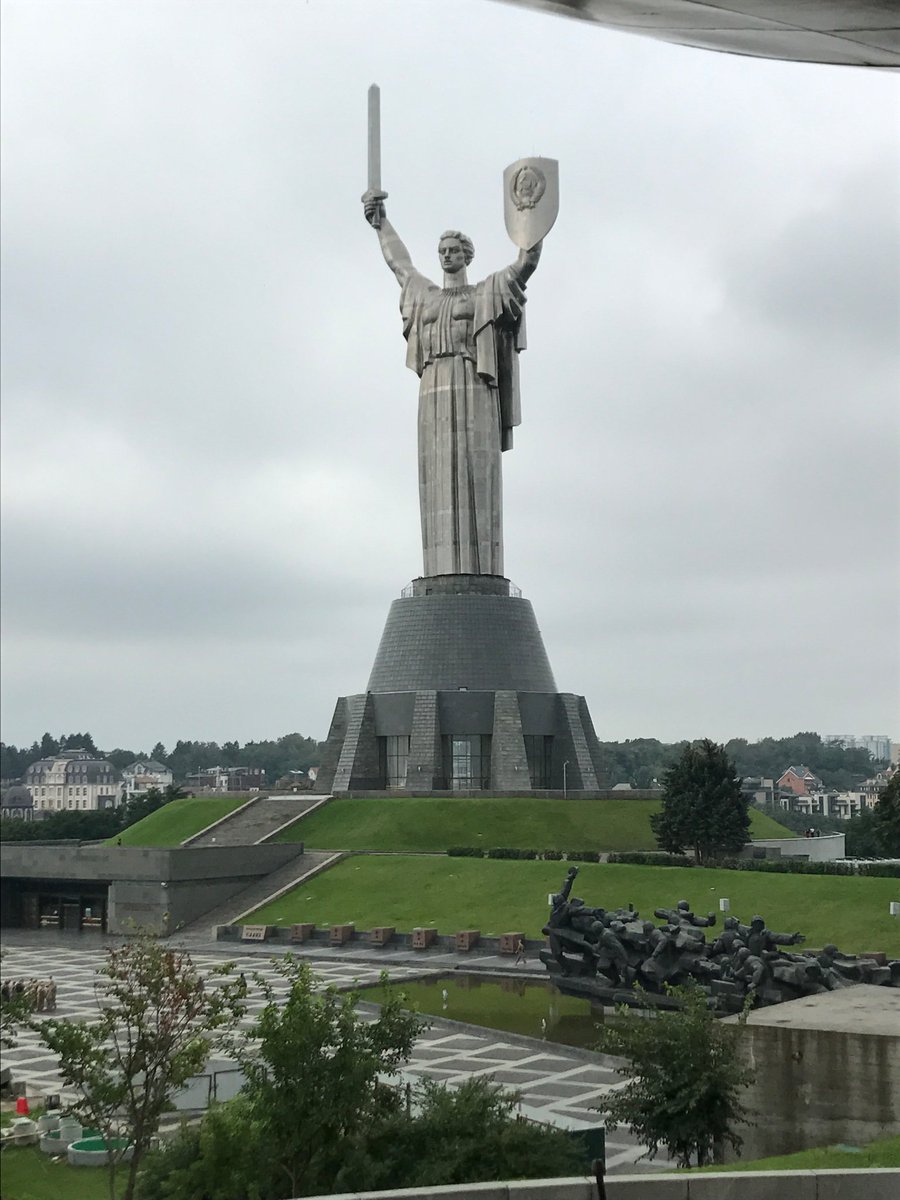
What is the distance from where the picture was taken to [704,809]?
148 feet

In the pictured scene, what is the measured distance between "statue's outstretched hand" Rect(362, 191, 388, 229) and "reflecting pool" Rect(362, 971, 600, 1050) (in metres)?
41.3

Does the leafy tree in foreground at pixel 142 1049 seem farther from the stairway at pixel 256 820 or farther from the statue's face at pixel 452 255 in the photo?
the statue's face at pixel 452 255

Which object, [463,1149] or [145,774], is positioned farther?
[145,774]

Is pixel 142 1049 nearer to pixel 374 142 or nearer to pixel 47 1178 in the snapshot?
pixel 47 1178

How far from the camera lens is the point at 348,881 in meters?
44.6

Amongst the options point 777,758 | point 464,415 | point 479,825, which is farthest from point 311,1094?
point 777,758

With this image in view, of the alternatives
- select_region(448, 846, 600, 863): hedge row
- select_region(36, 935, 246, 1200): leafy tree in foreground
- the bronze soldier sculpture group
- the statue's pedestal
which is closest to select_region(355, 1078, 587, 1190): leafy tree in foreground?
select_region(36, 935, 246, 1200): leafy tree in foreground

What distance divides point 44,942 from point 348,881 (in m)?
10.00

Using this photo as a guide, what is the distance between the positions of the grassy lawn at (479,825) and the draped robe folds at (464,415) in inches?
508

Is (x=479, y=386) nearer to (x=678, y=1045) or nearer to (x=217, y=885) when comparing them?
(x=217, y=885)

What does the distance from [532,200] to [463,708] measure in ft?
74.5

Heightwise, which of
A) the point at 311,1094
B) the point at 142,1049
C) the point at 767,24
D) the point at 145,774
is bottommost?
the point at 311,1094

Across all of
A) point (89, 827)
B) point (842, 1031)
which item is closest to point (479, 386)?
point (89, 827)

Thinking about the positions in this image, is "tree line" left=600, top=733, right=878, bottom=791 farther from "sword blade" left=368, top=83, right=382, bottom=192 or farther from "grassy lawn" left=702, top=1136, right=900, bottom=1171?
"grassy lawn" left=702, top=1136, right=900, bottom=1171
